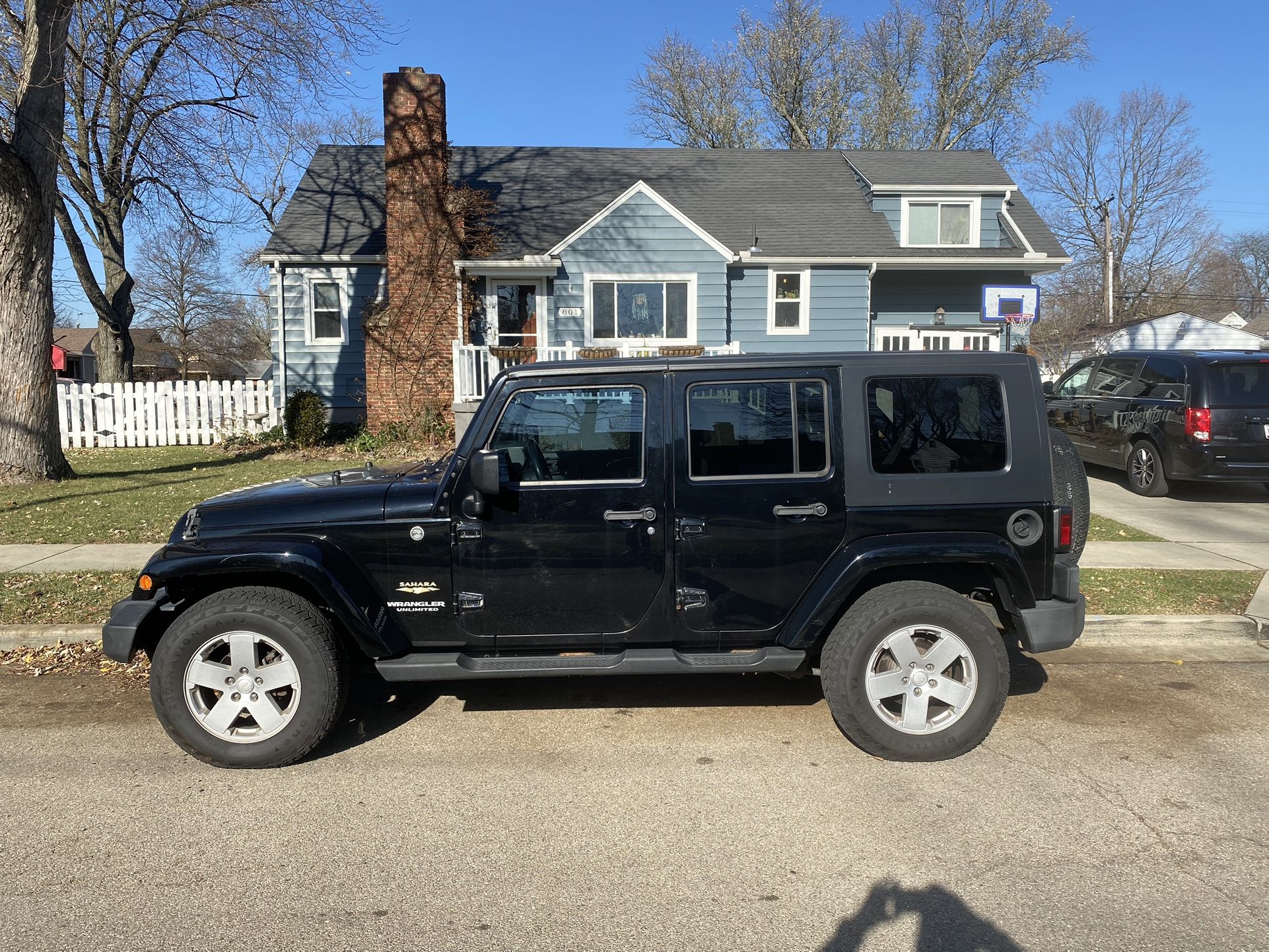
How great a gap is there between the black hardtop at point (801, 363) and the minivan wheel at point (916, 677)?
3.61ft

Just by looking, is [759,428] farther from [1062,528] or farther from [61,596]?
[61,596]

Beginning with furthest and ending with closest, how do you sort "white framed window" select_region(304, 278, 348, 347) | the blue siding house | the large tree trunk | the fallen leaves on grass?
"white framed window" select_region(304, 278, 348, 347), the blue siding house, the large tree trunk, the fallen leaves on grass

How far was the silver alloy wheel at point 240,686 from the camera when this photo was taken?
13.6 feet

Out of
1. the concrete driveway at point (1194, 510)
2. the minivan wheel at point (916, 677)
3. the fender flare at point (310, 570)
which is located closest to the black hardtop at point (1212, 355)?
the concrete driveway at point (1194, 510)

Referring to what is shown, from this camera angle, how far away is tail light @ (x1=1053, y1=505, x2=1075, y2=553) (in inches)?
169

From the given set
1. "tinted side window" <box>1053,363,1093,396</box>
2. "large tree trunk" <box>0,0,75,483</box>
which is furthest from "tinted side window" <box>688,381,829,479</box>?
"tinted side window" <box>1053,363,1093,396</box>

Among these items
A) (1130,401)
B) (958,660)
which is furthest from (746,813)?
(1130,401)

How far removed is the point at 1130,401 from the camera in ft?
38.5

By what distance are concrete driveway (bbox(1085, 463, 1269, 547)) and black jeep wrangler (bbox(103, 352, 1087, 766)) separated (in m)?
6.04

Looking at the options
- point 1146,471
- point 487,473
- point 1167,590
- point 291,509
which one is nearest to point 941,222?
point 1146,471

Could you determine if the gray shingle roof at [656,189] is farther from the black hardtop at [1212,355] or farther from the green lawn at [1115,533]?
the green lawn at [1115,533]

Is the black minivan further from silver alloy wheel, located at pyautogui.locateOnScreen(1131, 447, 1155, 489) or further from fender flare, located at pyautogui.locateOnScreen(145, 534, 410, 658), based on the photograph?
fender flare, located at pyautogui.locateOnScreen(145, 534, 410, 658)

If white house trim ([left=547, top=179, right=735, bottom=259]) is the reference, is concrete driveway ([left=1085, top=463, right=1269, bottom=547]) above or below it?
below

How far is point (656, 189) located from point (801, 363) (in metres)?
17.4
